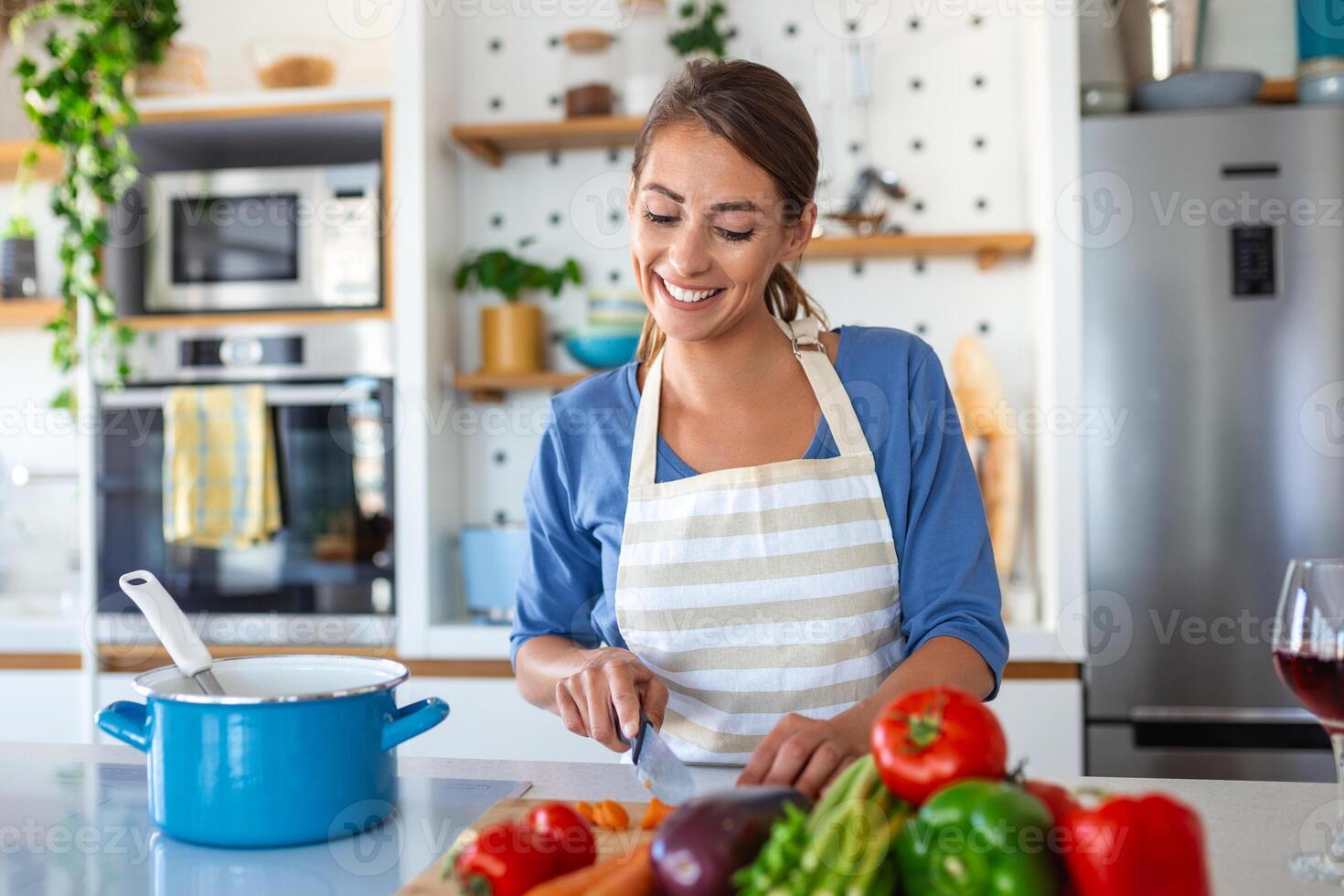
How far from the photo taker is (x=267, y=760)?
795 millimetres

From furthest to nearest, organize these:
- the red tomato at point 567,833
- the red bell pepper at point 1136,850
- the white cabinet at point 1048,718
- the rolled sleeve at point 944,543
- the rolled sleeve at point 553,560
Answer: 1. the white cabinet at point 1048,718
2. the rolled sleeve at point 553,560
3. the rolled sleeve at point 944,543
4. the red tomato at point 567,833
5. the red bell pepper at point 1136,850

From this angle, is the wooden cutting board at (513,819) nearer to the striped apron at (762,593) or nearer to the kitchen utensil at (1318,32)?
the striped apron at (762,593)

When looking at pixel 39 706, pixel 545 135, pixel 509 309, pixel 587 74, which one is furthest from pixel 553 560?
pixel 39 706

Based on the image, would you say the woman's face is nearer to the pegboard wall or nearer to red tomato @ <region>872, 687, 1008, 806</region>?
red tomato @ <region>872, 687, 1008, 806</region>

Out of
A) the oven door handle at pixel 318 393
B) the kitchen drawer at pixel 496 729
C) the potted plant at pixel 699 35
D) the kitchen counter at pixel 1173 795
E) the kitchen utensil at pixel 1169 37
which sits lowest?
the kitchen drawer at pixel 496 729

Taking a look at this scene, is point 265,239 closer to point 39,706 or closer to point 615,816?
point 39,706

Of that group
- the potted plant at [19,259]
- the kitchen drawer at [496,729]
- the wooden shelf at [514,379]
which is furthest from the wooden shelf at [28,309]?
the kitchen drawer at [496,729]

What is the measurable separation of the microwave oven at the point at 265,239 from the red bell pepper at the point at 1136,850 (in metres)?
1.99

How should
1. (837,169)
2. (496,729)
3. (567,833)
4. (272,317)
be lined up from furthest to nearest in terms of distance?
1. (837,169)
2. (272,317)
3. (496,729)
4. (567,833)

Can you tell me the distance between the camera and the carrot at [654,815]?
0.79 metres

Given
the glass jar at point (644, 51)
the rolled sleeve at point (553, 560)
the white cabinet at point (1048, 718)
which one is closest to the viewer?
the rolled sleeve at point (553, 560)

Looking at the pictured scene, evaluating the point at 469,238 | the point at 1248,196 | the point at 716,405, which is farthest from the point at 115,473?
the point at 1248,196

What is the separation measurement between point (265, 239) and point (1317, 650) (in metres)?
2.06

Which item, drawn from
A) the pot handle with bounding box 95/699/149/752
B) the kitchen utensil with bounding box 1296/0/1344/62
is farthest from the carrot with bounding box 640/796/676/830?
the kitchen utensil with bounding box 1296/0/1344/62
